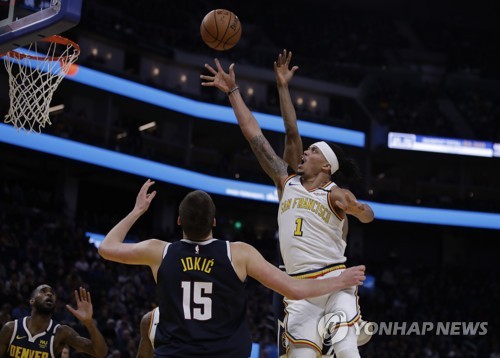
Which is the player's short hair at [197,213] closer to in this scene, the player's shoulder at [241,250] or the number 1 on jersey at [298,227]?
the player's shoulder at [241,250]

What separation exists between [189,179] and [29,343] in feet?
67.1

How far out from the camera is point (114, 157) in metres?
25.0

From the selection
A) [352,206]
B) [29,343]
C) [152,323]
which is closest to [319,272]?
[352,206]

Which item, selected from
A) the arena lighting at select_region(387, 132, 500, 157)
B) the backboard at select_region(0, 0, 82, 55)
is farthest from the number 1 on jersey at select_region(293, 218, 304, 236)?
the arena lighting at select_region(387, 132, 500, 157)

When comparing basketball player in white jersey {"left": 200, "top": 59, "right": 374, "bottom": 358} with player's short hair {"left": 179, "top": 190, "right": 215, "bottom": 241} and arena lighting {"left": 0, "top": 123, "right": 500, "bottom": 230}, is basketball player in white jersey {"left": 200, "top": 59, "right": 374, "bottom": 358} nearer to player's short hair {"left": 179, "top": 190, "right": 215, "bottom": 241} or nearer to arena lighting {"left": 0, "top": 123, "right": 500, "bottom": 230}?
player's short hair {"left": 179, "top": 190, "right": 215, "bottom": 241}

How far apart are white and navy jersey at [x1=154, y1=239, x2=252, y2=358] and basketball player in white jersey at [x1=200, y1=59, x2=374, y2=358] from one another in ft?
5.03

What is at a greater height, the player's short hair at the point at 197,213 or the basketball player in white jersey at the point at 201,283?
the player's short hair at the point at 197,213

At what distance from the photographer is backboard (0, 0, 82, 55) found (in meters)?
6.39

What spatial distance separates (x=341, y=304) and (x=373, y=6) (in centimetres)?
3546

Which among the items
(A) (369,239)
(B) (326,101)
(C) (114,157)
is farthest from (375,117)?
(C) (114,157)

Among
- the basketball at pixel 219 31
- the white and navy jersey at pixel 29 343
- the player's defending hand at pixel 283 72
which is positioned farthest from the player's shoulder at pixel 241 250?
the basketball at pixel 219 31

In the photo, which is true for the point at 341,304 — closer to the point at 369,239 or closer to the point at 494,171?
the point at 369,239

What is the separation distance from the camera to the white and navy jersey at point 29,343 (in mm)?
6379

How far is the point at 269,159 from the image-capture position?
6.38 metres
